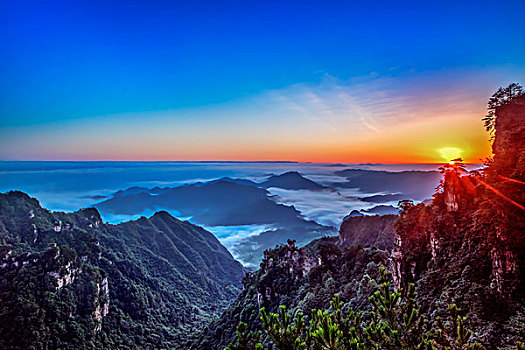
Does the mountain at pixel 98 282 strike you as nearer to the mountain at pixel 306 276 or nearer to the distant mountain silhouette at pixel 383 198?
the mountain at pixel 306 276

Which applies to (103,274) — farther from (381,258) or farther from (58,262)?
(381,258)

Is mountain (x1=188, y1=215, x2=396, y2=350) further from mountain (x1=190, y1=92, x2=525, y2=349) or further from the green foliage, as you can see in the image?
the green foliage

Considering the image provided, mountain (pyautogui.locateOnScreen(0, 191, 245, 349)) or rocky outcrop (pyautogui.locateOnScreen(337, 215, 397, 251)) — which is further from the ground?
rocky outcrop (pyautogui.locateOnScreen(337, 215, 397, 251))

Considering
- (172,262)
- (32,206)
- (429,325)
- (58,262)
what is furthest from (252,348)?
(172,262)

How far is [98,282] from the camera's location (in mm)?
81062

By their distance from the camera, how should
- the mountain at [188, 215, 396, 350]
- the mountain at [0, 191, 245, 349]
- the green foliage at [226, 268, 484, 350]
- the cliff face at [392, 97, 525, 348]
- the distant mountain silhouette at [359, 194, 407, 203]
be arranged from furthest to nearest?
the distant mountain silhouette at [359, 194, 407, 203] → the mountain at [0, 191, 245, 349] → the mountain at [188, 215, 396, 350] → the cliff face at [392, 97, 525, 348] → the green foliage at [226, 268, 484, 350]

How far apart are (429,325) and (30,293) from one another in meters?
81.0

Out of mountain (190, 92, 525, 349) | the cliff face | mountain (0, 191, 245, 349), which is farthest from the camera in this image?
mountain (0, 191, 245, 349)

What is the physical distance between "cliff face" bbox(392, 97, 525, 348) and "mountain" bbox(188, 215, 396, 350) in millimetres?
12343

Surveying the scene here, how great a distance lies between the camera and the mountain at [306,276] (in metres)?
43.0

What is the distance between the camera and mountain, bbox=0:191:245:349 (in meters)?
62.6

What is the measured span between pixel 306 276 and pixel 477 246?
45.4 m

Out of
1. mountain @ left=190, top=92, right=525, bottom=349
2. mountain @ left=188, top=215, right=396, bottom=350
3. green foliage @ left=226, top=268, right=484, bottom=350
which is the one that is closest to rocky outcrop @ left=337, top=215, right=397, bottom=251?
mountain @ left=188, top=215, right=396, bottom=350

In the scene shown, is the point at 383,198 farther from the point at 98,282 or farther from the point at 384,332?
the point at 384,332
